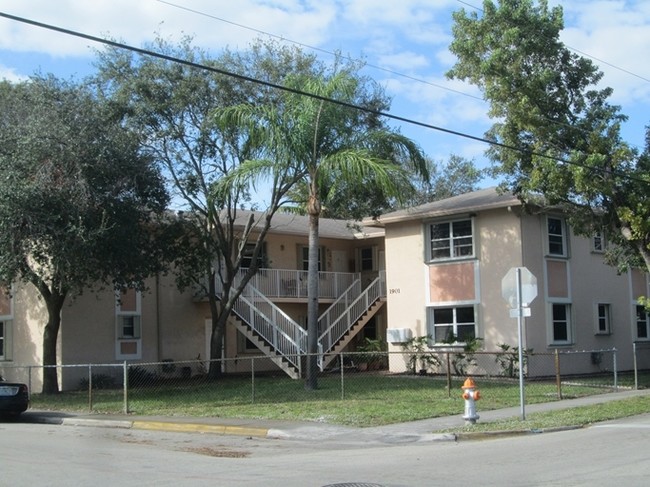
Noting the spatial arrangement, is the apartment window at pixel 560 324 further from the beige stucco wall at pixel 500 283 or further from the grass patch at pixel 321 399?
the grass patch at pixel 321 399

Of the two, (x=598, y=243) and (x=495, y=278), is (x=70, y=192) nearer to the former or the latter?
(x=495, y=278)

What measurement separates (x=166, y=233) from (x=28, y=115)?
17.7ft

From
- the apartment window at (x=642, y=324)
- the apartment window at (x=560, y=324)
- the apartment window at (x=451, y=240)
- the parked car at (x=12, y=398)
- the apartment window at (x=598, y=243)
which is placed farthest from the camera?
the apartment window at (x=642, y=324)

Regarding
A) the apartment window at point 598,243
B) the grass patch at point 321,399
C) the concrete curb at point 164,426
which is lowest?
the concrete curb at point 164,426

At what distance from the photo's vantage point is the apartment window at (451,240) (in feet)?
91.0

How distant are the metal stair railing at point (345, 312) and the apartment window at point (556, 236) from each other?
738 centimetres

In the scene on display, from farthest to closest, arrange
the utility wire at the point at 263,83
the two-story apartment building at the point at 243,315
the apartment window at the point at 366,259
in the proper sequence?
the apartment window at the point at 366,259 → the two-story apartment building at the point at 243,315 → the utility wire at the point at 263,83

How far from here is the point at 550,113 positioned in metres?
22.7

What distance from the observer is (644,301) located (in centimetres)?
2222

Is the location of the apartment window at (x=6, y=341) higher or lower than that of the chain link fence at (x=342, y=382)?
higher

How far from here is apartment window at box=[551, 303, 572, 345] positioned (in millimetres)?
27203

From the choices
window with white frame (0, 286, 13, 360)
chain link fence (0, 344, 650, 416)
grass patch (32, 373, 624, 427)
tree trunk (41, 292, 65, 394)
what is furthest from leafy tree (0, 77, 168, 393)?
window with white frame (0, 286, 13, 360)

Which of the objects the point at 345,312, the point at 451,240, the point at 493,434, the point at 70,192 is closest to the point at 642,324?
the point at 451,240

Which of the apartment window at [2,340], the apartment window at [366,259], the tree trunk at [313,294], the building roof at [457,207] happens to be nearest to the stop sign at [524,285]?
the tree trunk at [313,294]
